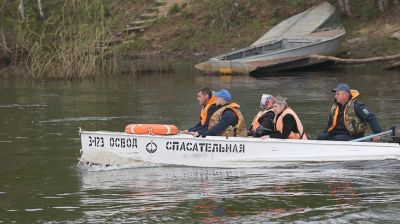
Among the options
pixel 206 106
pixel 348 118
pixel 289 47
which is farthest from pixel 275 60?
pixel 348 118

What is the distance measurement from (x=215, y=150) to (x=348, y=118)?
2263 mm

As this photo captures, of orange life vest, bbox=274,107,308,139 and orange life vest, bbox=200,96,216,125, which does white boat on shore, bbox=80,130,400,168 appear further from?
orange life vest, bbox=200,96,216,125

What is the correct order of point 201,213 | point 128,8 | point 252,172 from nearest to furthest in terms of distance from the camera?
point 201,213 → point 252,172 → point 128,8

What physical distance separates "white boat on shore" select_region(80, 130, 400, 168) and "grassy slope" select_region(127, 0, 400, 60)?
2098 cm

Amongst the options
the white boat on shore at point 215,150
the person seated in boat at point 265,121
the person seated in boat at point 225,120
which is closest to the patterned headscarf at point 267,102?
the person seated in boat at point 265,121

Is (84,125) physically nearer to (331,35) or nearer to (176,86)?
(176,86)

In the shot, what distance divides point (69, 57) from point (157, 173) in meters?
16.9

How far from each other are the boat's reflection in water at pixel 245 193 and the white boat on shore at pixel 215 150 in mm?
144

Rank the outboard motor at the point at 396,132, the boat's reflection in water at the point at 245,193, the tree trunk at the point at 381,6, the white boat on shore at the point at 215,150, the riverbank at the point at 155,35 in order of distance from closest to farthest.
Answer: the boat's reflection in water at the point at 245,193
the outboard motor at the point at 396,132
the white boat on shore at the point at 215,150
the riverbank at the point at 155,35
the tree trunk at the point at 381,6

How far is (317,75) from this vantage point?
32.1m

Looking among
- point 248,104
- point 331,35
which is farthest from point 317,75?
point 248,104

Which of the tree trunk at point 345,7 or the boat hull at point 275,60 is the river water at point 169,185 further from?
the tree trunk at point 345,7

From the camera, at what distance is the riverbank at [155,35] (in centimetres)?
3106

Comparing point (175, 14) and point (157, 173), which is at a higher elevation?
point (175, 14)
